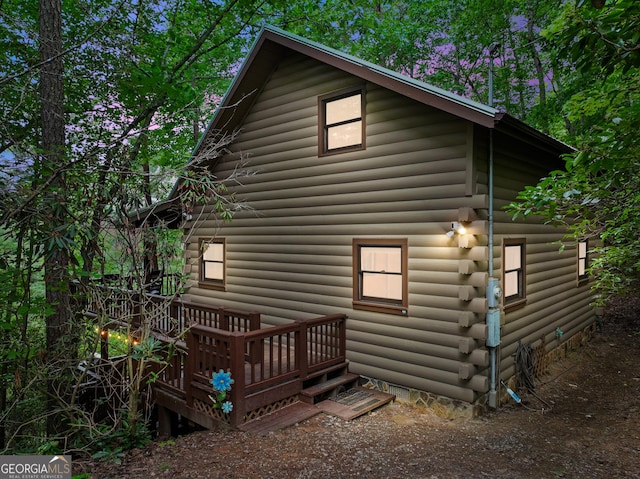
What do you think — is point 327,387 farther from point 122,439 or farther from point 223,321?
point 122,439

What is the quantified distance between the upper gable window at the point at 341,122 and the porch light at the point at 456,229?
2.25 metres

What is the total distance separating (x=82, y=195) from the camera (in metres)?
4.78

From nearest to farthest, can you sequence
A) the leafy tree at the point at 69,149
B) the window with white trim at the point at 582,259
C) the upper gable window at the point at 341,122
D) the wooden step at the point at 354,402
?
1. the leafy tree at the point at 69,149
2. the wooden step at the point at 354,402
3. the upper gable window at the point at 341,122
4. the window with white trim at the point at 582,259

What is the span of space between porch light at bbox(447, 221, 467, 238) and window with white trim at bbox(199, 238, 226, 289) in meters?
5.80

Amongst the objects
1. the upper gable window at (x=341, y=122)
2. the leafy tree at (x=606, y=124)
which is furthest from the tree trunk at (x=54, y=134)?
the leafy tree at (x=606, y=124)

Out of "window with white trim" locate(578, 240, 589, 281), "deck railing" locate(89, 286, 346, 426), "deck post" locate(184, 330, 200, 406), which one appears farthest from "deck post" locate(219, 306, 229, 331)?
"window with white trim" locate(578, 240, 589, 281)

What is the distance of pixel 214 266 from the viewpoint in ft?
33.3

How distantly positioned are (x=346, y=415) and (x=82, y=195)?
4.60 metres

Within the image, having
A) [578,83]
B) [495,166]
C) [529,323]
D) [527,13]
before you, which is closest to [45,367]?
[495,166]

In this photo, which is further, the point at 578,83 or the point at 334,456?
the point at 578,83

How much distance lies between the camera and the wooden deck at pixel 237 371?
5.29 m

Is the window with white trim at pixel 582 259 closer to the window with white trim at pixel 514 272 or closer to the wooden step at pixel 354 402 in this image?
the window with white trim at pixel 514 272

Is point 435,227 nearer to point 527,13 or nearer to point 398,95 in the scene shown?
point 398,95

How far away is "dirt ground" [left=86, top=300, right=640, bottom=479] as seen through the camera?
427 centimetres
